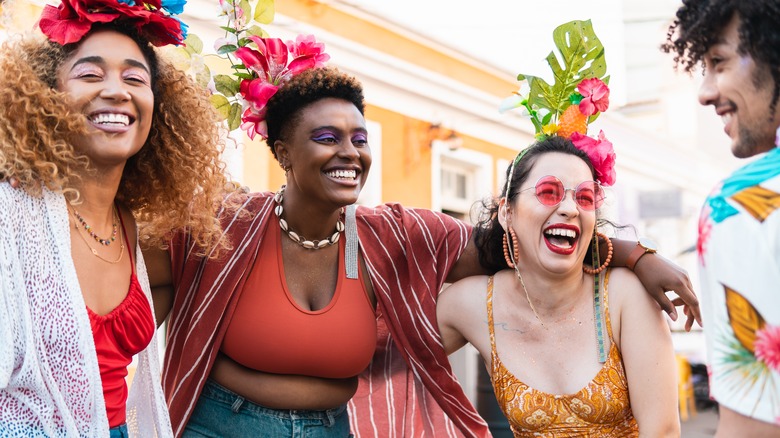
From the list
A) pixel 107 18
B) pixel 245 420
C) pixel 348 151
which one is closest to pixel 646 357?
pixel 348 151

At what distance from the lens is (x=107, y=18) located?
2500 mm

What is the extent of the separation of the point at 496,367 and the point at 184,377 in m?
1.14

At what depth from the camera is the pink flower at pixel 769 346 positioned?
1.45 meters

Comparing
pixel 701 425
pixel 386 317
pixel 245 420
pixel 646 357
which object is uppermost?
pixel 386 317

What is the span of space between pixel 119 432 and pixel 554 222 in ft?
5.37

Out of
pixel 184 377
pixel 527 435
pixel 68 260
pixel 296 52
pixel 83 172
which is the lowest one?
pixel 527 435

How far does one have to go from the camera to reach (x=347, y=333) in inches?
122

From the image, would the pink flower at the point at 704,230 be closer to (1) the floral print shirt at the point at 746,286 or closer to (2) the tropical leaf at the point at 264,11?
(1) the floral print shirt at the point at 746,286

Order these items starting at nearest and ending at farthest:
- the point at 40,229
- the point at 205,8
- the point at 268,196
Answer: the point at 40,229, the point at 268,196, the point at 205,8

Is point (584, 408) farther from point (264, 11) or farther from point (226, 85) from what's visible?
point (264, 11)

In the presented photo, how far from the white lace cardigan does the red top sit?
11 centimetres

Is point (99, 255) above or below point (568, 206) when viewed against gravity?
below

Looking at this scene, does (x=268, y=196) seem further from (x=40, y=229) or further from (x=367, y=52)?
(x=367, y=52)

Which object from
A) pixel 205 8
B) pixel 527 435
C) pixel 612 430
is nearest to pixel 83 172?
pixel 527 435
